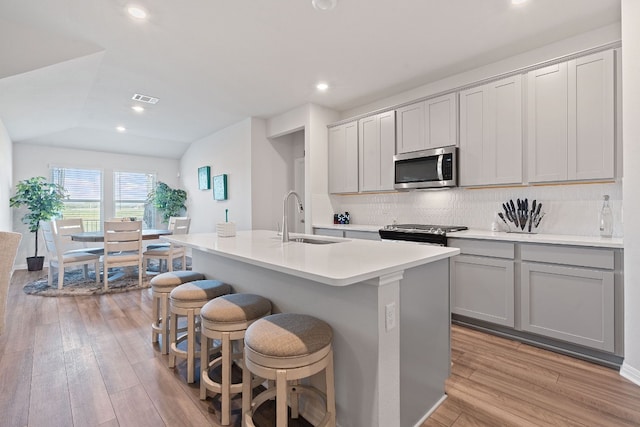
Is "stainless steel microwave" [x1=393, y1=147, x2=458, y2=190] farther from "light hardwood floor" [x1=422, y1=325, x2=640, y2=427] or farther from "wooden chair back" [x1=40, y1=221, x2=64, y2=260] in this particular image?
"wooden chair back" [x1=40, y1=221, x2=64, y2=260]

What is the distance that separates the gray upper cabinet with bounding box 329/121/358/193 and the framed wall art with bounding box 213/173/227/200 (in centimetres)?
230

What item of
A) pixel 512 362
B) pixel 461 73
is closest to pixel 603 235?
pixel 512 362

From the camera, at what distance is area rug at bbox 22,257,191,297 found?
4223 mm

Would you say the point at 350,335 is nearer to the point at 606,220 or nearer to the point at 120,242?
the point at 606,220

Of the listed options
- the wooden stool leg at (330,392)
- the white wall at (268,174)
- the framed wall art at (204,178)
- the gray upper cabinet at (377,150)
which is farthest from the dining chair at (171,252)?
the wooden stool leg at (330,392)

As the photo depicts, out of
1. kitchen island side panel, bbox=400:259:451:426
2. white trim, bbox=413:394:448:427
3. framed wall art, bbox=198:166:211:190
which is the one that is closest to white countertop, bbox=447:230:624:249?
kitchen island side panel, bbox=400:259:451:426

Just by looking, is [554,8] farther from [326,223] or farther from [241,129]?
[241,129]

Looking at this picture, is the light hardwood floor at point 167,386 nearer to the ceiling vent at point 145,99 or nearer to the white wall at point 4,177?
the white wall at point 4,177

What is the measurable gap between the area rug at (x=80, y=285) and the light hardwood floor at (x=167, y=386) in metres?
1.34

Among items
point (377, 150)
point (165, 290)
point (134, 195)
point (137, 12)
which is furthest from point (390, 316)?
point (134, 195)

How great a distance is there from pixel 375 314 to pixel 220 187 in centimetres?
530

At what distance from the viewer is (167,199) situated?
7379 millimetres

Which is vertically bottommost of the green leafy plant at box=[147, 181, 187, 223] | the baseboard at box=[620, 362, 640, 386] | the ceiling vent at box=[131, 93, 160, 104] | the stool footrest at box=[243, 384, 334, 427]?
the baseboard at box=[620, 362, 640, 386]

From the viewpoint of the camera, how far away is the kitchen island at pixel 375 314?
1.39 m
